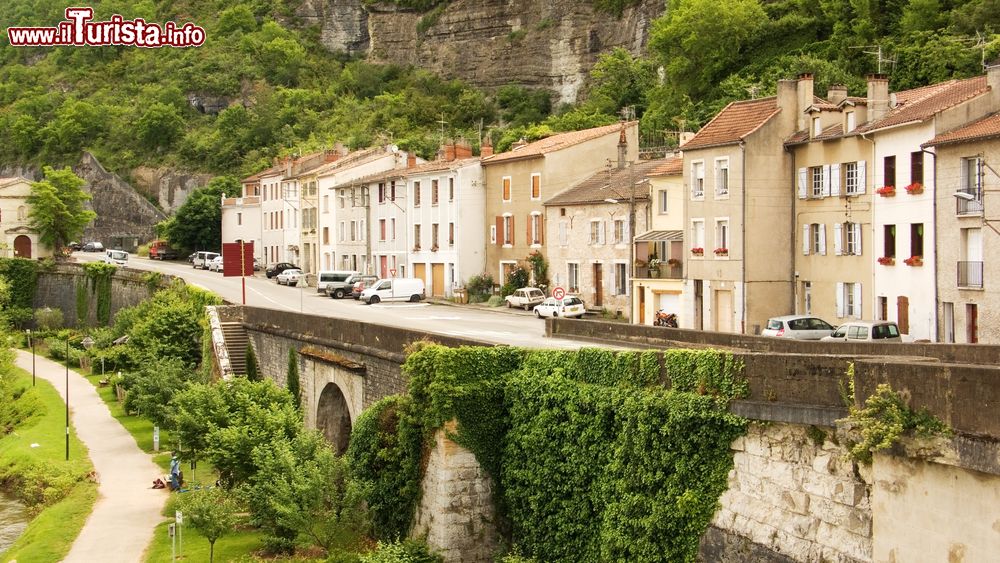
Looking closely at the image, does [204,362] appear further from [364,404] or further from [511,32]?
[511,32]

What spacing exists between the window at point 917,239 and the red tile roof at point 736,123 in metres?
7.04

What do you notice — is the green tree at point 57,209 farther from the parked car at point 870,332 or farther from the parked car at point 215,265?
the parked car at point 870,332

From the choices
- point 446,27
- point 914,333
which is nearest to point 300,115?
point 446,27

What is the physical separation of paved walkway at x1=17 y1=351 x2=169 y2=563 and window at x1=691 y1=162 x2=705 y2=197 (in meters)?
19.8

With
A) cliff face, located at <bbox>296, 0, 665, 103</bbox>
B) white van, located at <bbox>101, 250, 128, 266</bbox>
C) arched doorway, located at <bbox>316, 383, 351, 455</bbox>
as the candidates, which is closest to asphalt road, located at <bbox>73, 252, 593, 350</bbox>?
arched doorway, located at <bbox>316, 383, 351, 455</bbox>

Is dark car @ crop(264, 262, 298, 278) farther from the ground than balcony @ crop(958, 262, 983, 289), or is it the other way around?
dark car @ crop(264, 262, 298, 278)

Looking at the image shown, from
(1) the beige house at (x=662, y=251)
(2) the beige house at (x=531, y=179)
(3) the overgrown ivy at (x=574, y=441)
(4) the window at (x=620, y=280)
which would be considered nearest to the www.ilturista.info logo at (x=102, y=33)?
(2) the beige house at (x=531, y=179)

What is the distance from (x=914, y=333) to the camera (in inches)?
1278

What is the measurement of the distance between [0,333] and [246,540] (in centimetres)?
4127

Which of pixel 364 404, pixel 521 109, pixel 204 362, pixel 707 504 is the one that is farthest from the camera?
pixel 521 109

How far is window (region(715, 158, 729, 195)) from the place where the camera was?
39219 millimetres

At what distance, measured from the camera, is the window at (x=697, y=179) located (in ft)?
133

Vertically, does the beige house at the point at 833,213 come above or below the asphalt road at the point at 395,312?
above

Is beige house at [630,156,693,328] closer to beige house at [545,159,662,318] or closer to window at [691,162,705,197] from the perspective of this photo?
beige house at [545,159,662,318]
